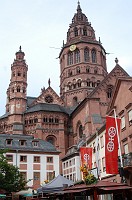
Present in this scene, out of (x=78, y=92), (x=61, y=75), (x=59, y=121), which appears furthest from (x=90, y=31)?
(x=59, y=121)

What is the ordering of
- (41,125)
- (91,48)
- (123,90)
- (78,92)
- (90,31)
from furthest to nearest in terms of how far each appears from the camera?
(90,31) → (91,48) → (78,92) → (41,125) → (123,90)

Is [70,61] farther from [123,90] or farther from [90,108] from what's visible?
[123,90]

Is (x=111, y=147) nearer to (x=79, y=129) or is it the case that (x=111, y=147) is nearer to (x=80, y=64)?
(x=79, y=129)

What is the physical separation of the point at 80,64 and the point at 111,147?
180 feet

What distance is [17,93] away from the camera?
63312 millimetres

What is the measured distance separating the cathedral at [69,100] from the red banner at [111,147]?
2289 centimetres

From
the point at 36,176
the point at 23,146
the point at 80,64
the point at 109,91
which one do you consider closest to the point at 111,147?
the point at 36,176

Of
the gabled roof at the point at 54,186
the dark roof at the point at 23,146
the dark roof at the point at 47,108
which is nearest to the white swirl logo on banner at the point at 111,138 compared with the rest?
the gabled roof at the point at 54,186

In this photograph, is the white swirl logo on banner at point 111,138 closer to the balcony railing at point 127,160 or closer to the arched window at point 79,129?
the balcony railing at point 127,160

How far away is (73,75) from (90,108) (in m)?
23.7

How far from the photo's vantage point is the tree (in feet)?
109

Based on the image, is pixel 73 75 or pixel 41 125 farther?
pixel 73 75

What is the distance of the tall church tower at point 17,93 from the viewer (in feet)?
199

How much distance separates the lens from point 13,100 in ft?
207
